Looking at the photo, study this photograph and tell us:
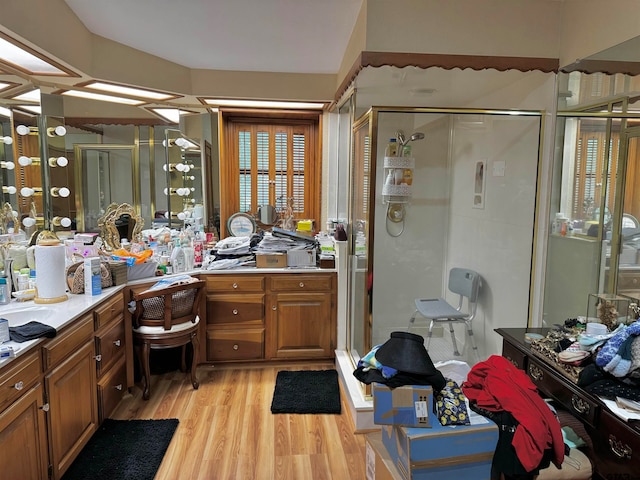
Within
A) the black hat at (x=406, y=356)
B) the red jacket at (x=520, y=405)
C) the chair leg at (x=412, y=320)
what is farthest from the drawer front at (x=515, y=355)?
the chair leg at (x=412, y=320)

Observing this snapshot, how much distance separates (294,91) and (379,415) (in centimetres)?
281

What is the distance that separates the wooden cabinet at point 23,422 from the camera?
1614 mm

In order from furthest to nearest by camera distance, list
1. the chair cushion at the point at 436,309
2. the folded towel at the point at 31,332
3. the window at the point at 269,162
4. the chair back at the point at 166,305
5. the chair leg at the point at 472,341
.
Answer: the window at the point at 269,162 → the chair cushion at the point at 436,309 → the chair leg at the point at 472,341 → the chair back at the point at 166,305 → the folded towel at the point at 31,332

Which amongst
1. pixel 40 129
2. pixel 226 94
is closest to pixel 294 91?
pixel 226 94

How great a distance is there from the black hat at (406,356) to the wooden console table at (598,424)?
1.73 ft

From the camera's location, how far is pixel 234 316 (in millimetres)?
3369

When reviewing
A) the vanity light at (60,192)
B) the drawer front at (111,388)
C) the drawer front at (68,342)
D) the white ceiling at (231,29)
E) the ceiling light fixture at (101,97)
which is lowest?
the drawer front at (111,388)

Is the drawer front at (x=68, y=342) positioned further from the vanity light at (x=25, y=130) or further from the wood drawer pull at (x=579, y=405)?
the wood drawer pull at (x=579, y=405)

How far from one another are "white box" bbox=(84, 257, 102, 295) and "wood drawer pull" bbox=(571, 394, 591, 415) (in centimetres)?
246

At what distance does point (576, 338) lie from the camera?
193cm

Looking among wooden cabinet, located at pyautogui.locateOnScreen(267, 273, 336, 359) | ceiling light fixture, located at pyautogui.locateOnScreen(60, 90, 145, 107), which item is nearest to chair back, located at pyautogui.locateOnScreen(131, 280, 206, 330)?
wooden cabinet, located at pyautogui.locateOnScreen(267, 273, 336, 359)

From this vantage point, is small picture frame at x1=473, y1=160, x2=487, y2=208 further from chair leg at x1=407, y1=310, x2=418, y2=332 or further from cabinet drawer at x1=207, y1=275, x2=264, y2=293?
cabinet drawer at x1=207, y1=275, x2=264, y2=293

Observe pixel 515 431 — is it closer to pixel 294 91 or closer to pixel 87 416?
pixel 87 416

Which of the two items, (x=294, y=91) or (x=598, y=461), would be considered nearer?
(x=598, y=461)
